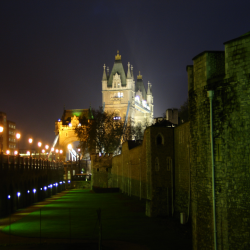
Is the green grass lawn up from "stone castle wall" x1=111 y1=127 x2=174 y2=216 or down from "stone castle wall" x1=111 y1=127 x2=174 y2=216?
down

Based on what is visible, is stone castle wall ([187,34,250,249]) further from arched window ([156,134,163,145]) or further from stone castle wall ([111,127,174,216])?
arched window ([156,134,163,145])

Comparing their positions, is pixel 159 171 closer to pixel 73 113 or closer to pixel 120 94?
pixel 120 94

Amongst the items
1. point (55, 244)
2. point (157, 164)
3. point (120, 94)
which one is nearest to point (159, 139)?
point (157, 164)

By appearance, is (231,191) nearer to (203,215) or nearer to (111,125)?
(203,215)

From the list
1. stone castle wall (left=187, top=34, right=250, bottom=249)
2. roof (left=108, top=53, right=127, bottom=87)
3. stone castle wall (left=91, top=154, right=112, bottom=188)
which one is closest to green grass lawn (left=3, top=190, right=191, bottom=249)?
stone castle wall (left=187, top=34, right=250, bottom=249)

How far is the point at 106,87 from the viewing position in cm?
11681

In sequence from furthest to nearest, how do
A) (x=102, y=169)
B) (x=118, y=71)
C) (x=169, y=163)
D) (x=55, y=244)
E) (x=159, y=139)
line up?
(x=118, y=71), (x=102, y=169), (x=159, y=139), (x=169, y=163), (x=55, y=244)

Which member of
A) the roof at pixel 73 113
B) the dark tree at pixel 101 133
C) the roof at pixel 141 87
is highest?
the roof at pixel 141 87

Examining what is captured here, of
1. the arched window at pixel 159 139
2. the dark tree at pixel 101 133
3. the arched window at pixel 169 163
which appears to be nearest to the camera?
the arched window at pixel 169 163

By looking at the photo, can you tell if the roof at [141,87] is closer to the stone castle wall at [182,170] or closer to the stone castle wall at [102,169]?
the stone castle wall at [102,169]

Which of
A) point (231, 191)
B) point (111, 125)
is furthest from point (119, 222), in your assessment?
point (111, 125)

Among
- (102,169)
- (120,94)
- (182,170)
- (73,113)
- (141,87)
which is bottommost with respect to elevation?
(102,169)

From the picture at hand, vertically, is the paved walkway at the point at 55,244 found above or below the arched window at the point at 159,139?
below

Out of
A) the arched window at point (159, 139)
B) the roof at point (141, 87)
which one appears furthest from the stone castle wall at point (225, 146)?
the roof at point (141, 87)
